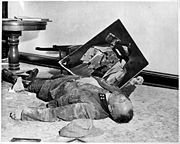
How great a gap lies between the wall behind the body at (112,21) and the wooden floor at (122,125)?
0.42m

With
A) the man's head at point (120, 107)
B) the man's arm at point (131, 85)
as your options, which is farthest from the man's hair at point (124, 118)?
the man's arm at point (131, 85)

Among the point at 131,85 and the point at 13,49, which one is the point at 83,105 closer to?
the point at 131,85

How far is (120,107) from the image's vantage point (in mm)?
1143

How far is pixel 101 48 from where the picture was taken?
1636mm

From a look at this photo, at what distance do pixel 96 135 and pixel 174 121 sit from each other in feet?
1.25

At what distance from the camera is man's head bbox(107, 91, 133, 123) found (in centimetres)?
114

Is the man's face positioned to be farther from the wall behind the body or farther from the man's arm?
the wall behind the body

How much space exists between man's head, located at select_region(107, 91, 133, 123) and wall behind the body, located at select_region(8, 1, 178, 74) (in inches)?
33.6

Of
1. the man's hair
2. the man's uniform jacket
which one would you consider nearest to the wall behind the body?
the man's uniform jacket

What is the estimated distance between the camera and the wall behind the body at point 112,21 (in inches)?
75.2

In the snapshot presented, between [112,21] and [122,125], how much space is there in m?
1.04

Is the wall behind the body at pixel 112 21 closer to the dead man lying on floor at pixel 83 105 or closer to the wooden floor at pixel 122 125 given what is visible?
the wooden floor at pixel 122 125

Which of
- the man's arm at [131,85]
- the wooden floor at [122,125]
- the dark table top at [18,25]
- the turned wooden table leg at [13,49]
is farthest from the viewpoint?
the turned wooden table leg at [13,49]

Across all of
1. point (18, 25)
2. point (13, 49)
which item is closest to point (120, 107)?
point (18, 25)
